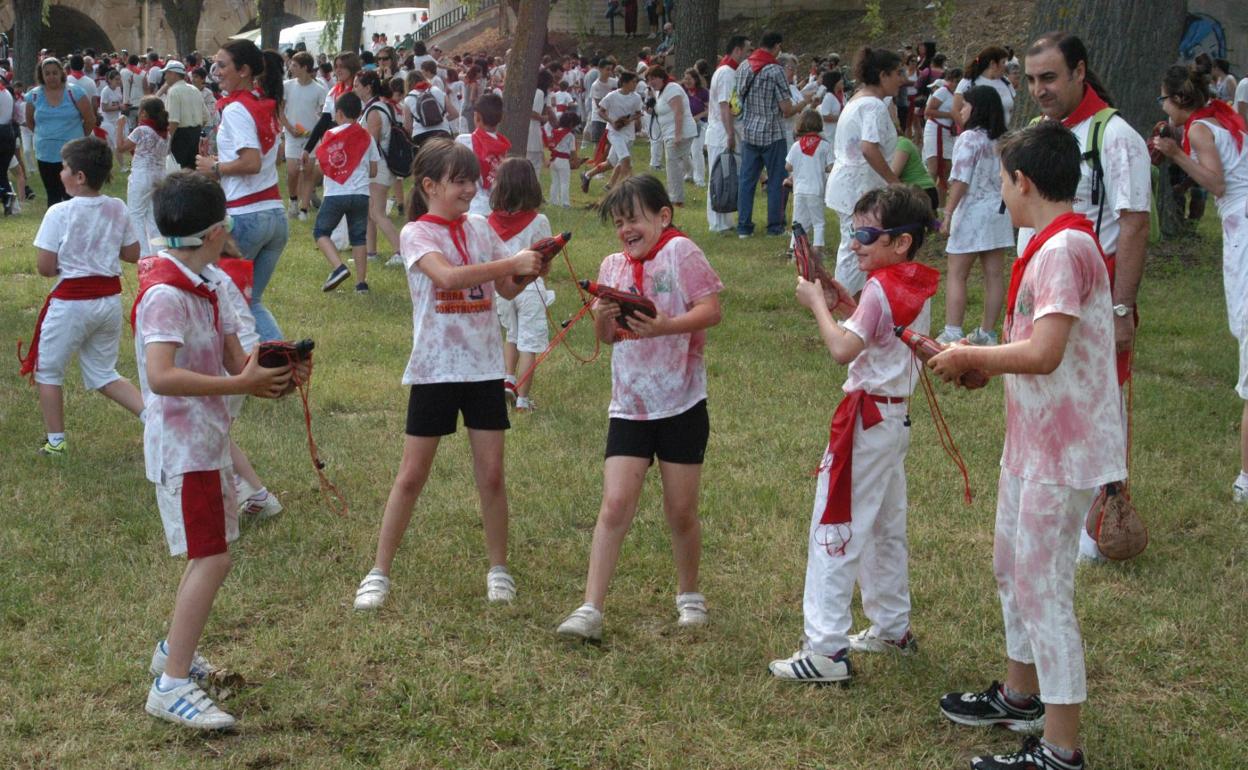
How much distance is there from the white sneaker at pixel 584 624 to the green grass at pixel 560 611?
0.08 metres

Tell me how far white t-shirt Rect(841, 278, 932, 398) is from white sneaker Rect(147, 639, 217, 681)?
2.36 metres

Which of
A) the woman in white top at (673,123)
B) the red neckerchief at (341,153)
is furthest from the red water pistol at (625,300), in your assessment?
the woman in white top at (673,123)

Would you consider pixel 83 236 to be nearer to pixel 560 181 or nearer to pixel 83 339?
pixel 83 339

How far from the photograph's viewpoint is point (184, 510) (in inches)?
165

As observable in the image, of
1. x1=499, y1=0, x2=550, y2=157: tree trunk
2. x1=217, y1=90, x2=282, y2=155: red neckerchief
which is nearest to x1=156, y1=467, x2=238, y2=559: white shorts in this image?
x1=217, y1=90, x2=282, y2=155: red neckerchief

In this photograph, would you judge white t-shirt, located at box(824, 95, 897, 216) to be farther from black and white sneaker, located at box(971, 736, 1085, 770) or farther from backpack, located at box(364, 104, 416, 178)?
black and white sneaker, located at box(971, 736, 1085, 770)

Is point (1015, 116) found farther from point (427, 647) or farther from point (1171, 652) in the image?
point (427, 647)

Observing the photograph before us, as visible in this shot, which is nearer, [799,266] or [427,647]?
[799,266]

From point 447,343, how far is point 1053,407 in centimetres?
231

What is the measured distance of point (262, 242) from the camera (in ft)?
28.3

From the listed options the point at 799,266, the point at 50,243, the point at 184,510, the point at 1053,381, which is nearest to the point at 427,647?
the point at 184,510

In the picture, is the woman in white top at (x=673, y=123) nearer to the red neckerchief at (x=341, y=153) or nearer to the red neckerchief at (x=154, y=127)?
the red neckerchief at (x=341, y=153)

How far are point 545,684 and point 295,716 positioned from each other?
0.84m

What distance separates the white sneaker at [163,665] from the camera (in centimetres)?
441
